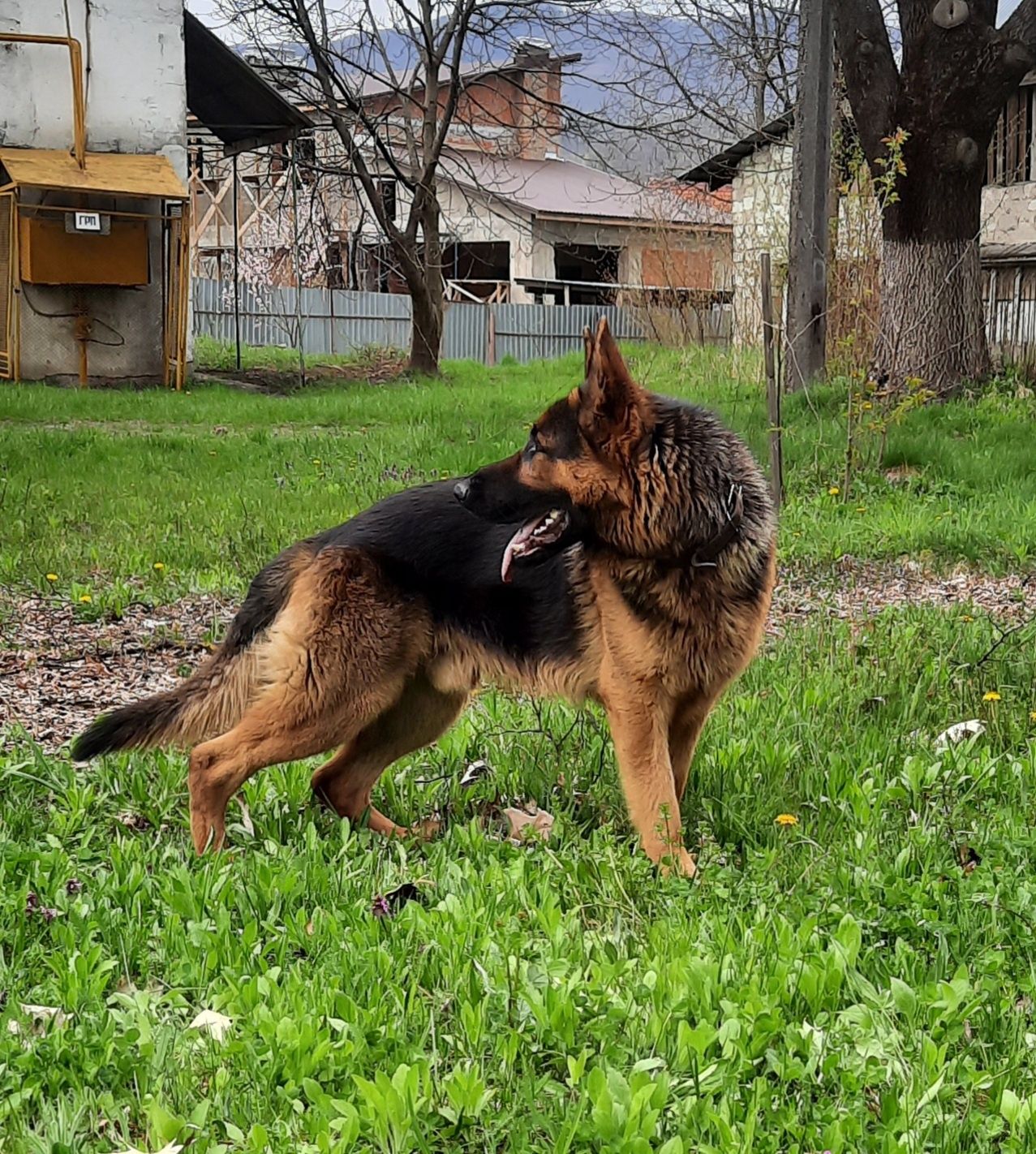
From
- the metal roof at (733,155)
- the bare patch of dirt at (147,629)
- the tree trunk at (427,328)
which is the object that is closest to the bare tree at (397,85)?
the tree trunk at (427,328)

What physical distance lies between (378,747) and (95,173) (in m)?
16.4

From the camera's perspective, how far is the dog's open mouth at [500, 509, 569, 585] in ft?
13.2

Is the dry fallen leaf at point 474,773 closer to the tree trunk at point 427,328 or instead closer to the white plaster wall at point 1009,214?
the tree trunk at point 427,328

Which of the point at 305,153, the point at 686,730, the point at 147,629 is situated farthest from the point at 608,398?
the point at 305,153

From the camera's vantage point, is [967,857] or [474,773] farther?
[474,773]

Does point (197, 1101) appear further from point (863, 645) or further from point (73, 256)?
point (73, 256)

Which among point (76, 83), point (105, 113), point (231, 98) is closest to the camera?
point (76, 83)

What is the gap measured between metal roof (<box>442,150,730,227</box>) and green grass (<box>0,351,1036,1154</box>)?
27.4 meters

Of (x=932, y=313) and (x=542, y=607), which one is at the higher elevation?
(x=932, y=313)

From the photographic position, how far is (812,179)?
36.8 ft

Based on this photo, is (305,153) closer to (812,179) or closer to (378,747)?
(812,179)

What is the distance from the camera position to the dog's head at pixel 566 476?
393cm

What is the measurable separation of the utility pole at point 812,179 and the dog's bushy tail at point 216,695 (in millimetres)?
7865

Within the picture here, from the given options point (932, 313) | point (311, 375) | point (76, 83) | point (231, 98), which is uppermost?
point (231, 98)
